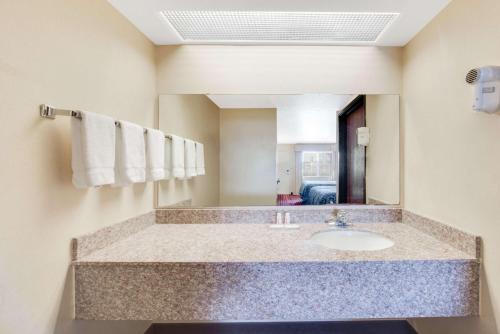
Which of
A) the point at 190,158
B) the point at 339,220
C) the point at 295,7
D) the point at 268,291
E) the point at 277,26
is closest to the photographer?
the point at 268,291

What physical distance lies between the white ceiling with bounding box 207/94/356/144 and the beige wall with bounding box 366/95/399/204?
0.20 meters

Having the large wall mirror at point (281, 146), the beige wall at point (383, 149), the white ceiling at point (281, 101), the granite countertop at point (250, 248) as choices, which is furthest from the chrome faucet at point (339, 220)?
the white ceiling at point (281, 101)

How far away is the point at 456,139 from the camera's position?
1.26 meters

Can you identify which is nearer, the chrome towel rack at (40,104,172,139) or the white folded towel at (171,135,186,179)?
the chrome towel rack at (40,104,172,139)

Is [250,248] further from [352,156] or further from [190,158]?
[352,156]

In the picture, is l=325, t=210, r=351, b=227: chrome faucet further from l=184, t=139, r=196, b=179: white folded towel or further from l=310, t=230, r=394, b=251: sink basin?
l=184, t=139, r=196, b=179: white folded towel

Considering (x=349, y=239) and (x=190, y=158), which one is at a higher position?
(x=190, y=158)

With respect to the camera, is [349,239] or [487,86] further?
[349,239]

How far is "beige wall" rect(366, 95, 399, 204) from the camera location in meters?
1.80

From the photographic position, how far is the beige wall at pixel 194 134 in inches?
71.9

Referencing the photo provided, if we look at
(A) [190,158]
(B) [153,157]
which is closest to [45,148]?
(B) [153,157]

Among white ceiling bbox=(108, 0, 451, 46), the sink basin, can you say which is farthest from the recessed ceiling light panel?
the sink basin

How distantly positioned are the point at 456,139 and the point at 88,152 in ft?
5.29

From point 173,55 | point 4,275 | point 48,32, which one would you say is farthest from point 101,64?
point 4,275
